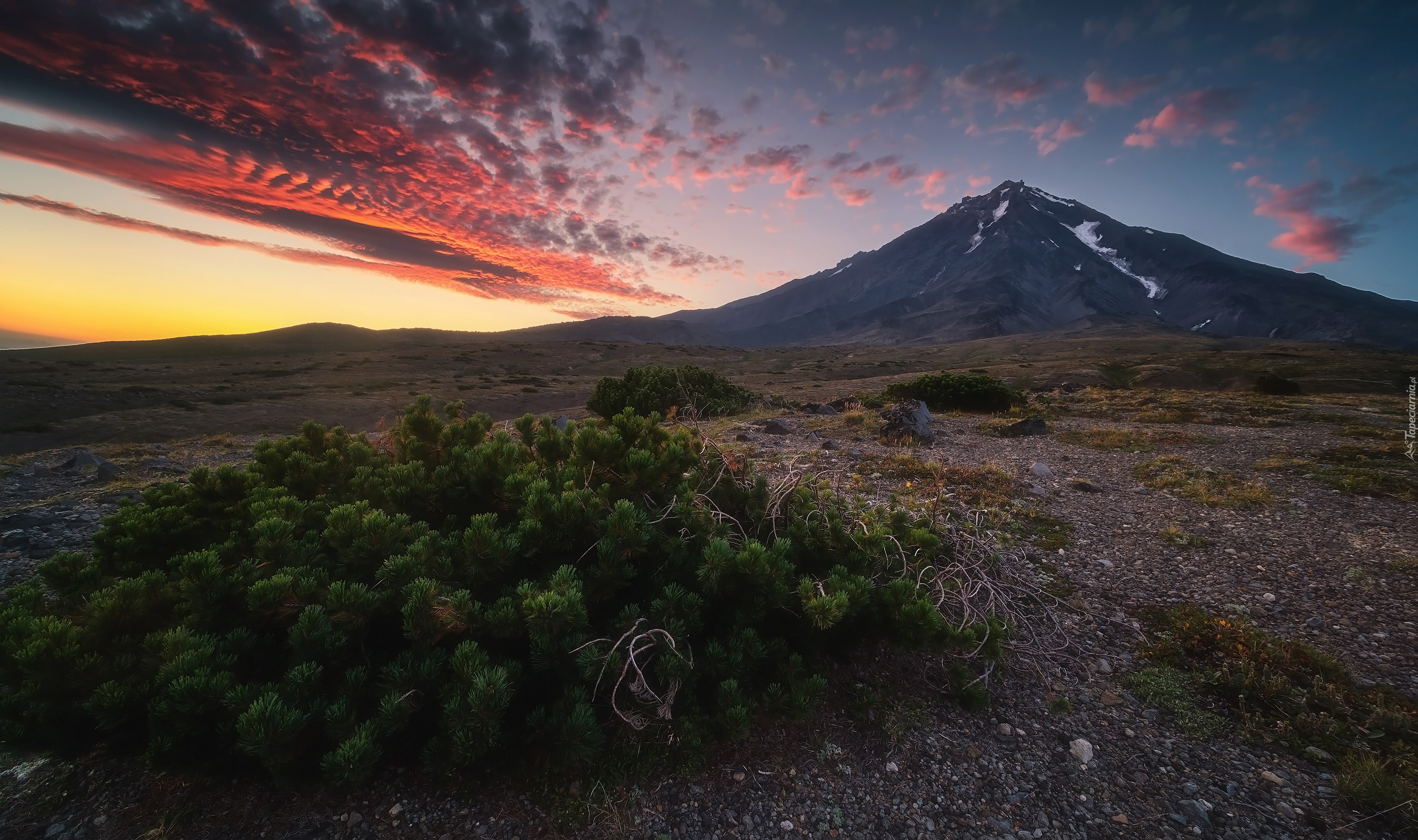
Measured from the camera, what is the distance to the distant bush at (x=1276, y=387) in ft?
101

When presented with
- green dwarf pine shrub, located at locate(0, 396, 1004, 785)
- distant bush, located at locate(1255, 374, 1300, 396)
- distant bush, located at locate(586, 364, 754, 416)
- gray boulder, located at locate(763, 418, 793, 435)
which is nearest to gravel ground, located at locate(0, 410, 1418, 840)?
green dwarf pine shrub, located at locate(0, 396, 1004, 785)

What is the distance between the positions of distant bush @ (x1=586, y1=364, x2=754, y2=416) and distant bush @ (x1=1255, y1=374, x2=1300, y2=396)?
31544mm

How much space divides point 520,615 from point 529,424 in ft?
8.59

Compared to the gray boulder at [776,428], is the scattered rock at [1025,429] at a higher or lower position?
higher


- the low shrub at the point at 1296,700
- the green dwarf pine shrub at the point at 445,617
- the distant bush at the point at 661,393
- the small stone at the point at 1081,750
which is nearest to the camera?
the green dwarf pine shrub at the point at 445,617

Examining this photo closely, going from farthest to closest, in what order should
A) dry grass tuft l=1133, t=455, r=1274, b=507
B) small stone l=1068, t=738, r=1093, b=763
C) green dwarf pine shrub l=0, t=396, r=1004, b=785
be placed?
dry grass tuft l=1133, t=455, r=1274, b=507, small stone l=1068, t=738, r=1093, b=763, green dwarf pine shrub l=0, t=396, r=1004, b=785

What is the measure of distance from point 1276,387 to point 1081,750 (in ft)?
136

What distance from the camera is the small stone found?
12.3ft

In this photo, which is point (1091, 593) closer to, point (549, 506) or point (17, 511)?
point (549, 506)

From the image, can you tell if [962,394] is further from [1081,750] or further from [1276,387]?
[1276,387]

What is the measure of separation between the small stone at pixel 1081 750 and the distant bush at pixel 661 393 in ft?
58.6

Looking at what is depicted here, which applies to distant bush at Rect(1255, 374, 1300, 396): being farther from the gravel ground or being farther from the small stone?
the small stone

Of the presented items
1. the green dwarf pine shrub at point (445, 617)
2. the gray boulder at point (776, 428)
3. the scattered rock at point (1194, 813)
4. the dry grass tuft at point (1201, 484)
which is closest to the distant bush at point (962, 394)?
the gray boulder at point (776, 428)

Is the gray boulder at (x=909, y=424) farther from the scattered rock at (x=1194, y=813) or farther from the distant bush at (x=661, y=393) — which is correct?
the scattered rock at (x=1194, y=813)
